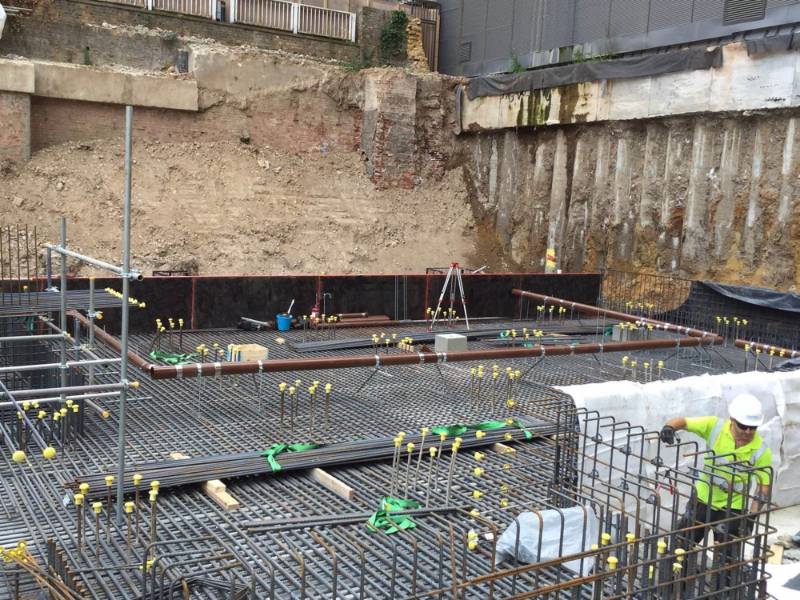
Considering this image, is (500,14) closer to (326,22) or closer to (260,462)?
(326,22)

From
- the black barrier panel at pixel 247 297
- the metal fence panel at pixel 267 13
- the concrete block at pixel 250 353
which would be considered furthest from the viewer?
the metal fence panel at pixel 267 13

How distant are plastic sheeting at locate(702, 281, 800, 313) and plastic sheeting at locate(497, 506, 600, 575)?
32.8 ft

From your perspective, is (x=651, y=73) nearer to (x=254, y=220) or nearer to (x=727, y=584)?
(x=254, y=220)

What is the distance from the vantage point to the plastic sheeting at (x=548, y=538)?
5543mm

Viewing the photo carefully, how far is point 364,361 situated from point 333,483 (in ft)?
8.43

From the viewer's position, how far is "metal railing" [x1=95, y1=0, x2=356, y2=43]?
21703mm

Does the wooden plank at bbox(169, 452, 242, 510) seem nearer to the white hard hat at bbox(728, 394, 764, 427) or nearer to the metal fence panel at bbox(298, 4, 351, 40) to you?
the white hard hat at bbox(728, 394, 764, 427)

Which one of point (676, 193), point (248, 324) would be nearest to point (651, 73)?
point (676, 193)

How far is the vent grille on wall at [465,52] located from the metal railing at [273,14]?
3304 mm

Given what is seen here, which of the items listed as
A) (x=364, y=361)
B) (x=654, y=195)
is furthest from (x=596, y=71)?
(x=364, y=361)

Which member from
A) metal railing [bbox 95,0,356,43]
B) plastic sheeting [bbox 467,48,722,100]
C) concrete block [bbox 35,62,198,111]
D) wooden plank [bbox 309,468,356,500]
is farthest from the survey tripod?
metal railing [bbox 95,0,356,43]

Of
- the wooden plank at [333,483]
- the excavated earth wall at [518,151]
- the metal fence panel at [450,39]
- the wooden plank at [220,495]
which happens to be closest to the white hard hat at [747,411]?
the wooden plank at [333,483]

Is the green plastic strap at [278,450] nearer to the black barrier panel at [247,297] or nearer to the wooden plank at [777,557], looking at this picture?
the wooden plank at [777,557]

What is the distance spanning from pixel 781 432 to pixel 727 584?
8.82 feet
